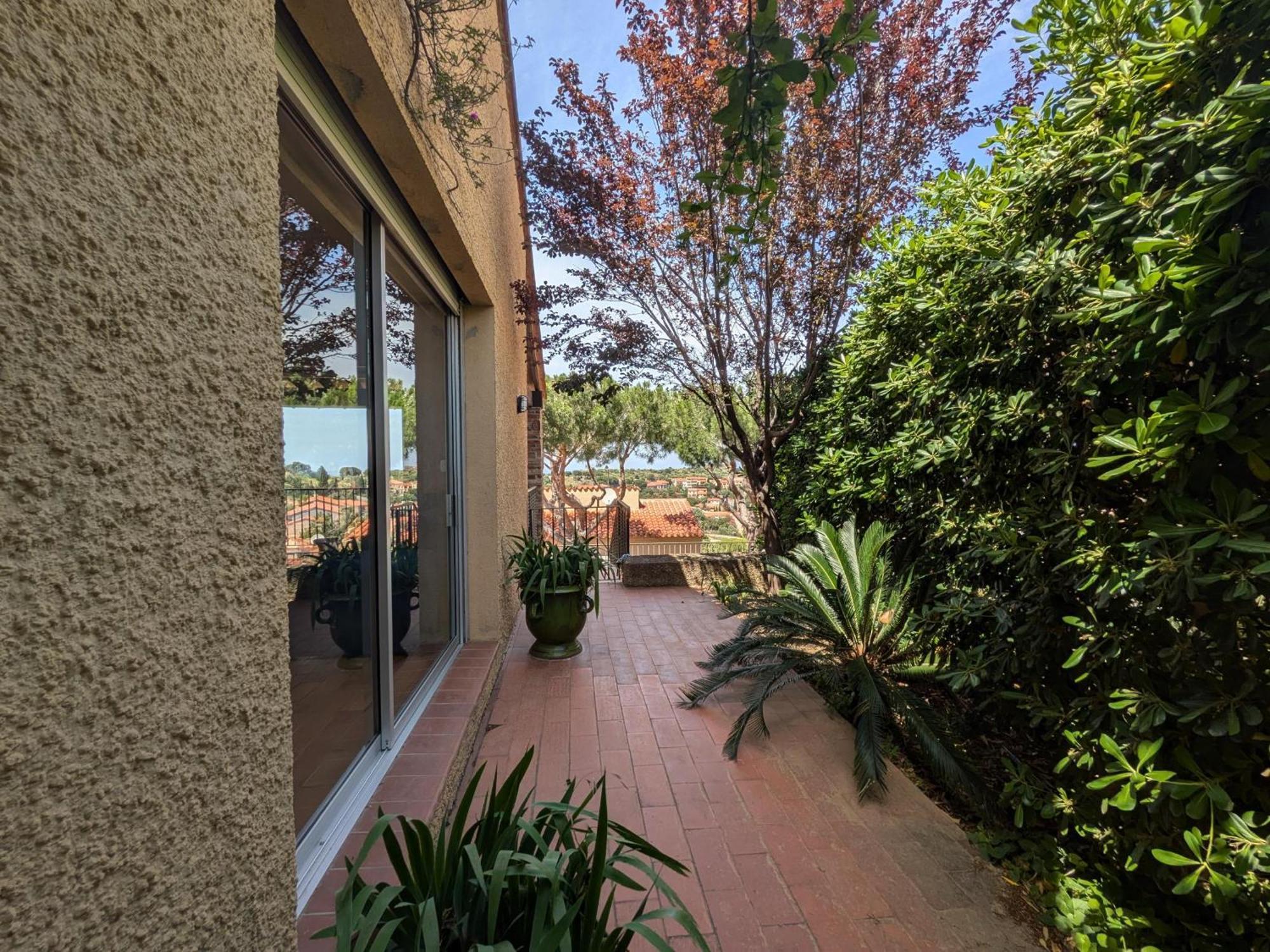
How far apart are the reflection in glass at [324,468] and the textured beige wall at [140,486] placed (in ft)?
2.78

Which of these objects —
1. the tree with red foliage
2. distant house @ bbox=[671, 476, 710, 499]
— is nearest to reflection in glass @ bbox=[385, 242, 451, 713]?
the tree with red foliage

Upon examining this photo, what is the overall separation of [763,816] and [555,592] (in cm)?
227

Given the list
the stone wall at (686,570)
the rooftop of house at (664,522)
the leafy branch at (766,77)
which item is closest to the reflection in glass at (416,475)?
the leafy branch at (766,77)

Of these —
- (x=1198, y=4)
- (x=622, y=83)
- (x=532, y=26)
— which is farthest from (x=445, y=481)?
(x=622, y=83)

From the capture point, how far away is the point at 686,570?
25.6 feet

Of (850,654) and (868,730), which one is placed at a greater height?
(850,654)

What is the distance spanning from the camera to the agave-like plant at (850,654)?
9.49ft

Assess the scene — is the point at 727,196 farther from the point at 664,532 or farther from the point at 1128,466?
the point at 664,532

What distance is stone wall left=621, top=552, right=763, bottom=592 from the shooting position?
7.49m

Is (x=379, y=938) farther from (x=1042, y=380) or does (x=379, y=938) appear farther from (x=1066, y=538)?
(x=1042, y=380)

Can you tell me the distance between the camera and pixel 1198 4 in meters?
1.50

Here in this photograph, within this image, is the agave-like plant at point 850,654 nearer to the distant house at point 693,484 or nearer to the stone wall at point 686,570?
the stone wall at point 686,570

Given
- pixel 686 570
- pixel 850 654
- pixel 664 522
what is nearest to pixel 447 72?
pixel 850 654

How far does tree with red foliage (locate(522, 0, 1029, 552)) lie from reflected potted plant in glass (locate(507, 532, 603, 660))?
2523 mm
